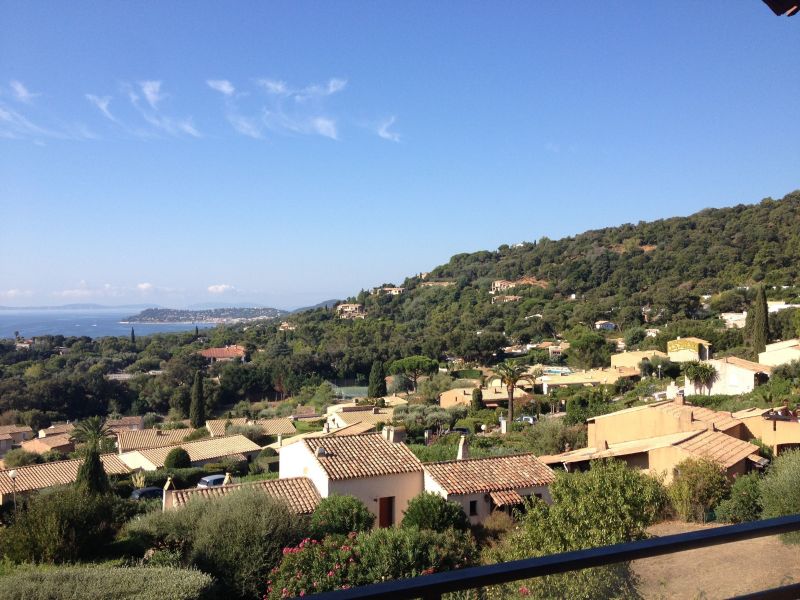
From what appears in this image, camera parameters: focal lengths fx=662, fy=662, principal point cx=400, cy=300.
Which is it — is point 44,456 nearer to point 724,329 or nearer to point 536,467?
point 536,467

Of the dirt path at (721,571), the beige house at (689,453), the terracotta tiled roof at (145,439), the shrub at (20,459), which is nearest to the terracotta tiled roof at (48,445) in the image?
the shrub at (20,459)

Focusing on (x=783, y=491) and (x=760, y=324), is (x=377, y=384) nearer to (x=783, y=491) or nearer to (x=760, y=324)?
(x=760, y=324)

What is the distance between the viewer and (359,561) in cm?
922

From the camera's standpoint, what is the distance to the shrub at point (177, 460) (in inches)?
1094

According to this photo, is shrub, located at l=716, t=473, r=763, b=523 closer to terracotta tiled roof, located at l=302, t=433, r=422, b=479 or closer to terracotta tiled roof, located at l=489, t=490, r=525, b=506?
terracotta tiled roof, located at l=489, t=490, r=525, b=506

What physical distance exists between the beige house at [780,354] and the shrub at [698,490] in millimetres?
22515

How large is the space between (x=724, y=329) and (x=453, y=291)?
58.4 m

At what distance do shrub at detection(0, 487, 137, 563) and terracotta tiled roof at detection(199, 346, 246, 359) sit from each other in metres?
71.1

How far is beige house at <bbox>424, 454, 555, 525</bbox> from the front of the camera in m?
15.7

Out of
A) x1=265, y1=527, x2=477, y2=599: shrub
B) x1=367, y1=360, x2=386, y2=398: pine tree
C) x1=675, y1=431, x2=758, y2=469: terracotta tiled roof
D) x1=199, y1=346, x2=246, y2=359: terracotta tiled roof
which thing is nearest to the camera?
x1=265, y1=527, x2=477, y2=599: shrub

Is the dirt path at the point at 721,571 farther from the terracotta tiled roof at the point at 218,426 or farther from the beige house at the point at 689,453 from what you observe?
the terracotta tiled roof at the point at 218,426

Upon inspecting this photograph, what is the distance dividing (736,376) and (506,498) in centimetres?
2216

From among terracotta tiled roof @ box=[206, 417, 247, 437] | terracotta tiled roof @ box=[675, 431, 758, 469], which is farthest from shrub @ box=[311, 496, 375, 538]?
terracotta tiled roof @ box=[206, 417, 247, 437]

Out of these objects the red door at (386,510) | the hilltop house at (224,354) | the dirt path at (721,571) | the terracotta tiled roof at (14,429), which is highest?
the dirt path at (721,571)
